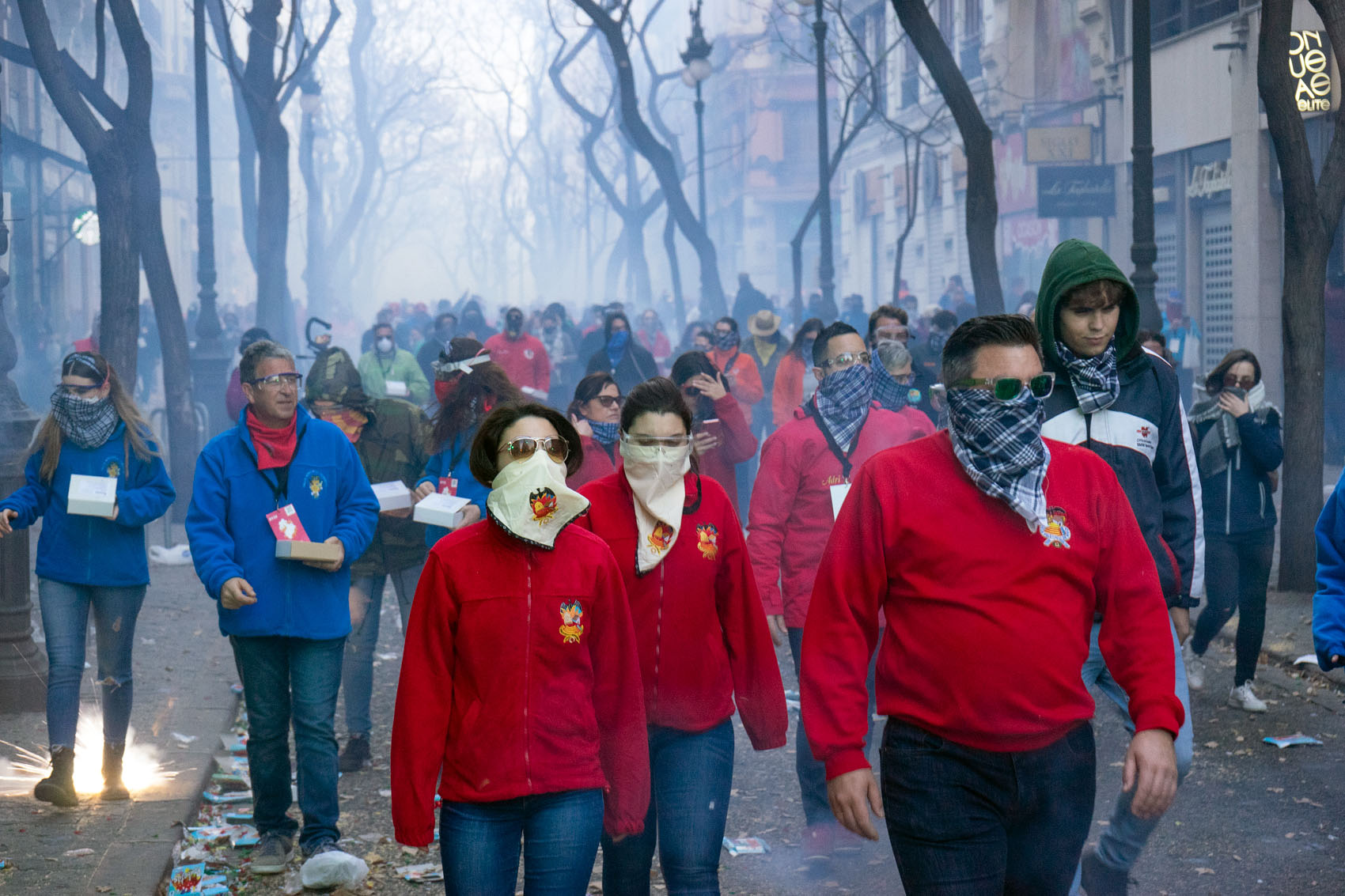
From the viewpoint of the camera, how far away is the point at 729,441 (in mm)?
8570

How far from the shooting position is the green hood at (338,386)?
25.0 ft

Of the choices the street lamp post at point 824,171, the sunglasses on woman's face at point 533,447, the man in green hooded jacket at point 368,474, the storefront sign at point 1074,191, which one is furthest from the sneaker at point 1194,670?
the storefront sign at point 1074,191

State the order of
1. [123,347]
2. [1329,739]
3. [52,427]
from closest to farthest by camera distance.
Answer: [52,427] → [1329,739] → [123,347]

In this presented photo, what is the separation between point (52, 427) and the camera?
6.72 metres

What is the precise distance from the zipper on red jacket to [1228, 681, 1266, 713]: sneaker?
5533 millimetres

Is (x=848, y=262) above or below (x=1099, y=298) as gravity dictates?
above

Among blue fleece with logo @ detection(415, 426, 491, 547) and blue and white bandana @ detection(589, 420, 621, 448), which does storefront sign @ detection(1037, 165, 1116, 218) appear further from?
blue and white bandana @ detection(589, 420, 621, 448)

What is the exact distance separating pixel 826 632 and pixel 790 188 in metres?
69.6

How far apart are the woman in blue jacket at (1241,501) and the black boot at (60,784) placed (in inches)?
205

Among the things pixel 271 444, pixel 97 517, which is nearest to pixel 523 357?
pixel 97 517

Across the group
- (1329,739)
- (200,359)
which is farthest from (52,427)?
(200,359)

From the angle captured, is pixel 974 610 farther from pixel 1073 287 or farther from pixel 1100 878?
pixel 1100 878

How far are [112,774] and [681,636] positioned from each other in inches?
138

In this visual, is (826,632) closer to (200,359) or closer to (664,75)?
(200,359)
